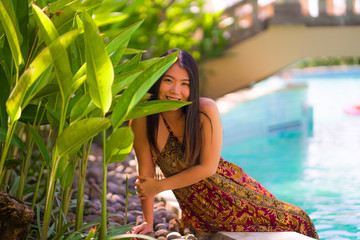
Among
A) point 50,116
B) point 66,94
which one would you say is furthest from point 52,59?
point 50,116

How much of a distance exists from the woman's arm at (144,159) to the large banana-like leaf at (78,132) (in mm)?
657

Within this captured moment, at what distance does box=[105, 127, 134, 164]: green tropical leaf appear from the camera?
1423 millimetres

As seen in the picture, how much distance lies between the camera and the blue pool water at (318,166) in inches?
132

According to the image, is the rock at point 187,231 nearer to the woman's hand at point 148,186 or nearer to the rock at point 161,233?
the rock at point 161,233

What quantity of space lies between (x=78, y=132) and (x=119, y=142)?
12 centimetres

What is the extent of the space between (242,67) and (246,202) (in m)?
6.68

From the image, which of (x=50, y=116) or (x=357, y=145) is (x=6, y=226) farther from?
(x=357, y=145)

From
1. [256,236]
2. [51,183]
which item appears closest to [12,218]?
[51,183]

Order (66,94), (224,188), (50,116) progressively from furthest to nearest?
(224,188), (50,116), (66,94)

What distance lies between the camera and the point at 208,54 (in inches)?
325

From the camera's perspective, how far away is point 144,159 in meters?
2.15

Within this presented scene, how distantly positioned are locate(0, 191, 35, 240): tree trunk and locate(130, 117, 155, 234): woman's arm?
59 cm

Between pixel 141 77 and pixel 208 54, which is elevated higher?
pixel 141 77

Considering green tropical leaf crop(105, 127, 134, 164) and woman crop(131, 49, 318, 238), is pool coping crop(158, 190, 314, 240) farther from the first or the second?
green tropical leaf crop(105, 127, 134, 164)
